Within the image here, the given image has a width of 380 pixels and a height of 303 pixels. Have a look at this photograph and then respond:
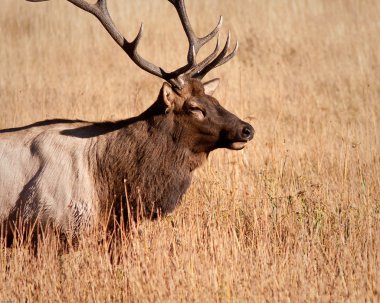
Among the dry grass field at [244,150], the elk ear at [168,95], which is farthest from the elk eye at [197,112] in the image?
the dry grass field at [244,150]

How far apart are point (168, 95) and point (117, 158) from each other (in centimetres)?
62

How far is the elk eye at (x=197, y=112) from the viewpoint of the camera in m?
6.22

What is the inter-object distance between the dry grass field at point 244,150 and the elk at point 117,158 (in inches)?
11.2

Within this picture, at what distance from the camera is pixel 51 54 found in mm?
12266

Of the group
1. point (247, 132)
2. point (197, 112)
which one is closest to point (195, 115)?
point (197, 112)

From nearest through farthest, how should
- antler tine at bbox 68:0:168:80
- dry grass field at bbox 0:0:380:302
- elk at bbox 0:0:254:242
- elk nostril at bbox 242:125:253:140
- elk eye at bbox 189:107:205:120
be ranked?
1. dry grass field at bbox 0:0:380:302
2. elk at bbox 0:0:254:242
3. elk nostril at bbox 242:125:253:140
4. elk eye at bbox 189:107:205:120
5. antler tine at bbox 68:0:168:80

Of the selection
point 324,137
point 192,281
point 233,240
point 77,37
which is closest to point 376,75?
point 324,137

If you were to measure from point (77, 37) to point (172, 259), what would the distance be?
8.28 metres

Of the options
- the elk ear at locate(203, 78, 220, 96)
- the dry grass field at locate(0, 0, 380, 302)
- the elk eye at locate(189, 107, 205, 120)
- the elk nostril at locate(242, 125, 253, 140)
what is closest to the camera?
the dry grass field at locate(0, 0, 380, 302)

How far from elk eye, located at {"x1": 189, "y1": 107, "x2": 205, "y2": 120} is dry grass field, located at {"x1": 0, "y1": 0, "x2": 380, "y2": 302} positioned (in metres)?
0.78

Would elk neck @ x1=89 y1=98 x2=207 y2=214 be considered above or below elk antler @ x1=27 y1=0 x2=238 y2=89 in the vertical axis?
below

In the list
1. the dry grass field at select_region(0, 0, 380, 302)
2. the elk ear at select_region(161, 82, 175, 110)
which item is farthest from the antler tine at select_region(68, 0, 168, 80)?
the dry grass field at select_region(0, 0, 380, 302)

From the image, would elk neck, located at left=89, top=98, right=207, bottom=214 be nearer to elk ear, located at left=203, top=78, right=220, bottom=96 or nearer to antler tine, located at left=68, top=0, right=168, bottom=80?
antler tine, located at left=68, top=0, right=168, bottom=80

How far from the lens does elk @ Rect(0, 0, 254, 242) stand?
588cm
